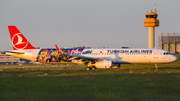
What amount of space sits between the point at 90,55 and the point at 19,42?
15.2m

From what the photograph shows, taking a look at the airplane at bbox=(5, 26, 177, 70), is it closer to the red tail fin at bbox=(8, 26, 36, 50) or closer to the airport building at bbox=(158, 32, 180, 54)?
the red tail fin at bbox=(8, 26, 36, 50)

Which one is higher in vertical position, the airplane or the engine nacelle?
the airplane

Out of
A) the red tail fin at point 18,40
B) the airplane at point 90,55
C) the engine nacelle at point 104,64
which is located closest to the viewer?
the engine nacelle at point 104,64

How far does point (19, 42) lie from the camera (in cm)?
5247

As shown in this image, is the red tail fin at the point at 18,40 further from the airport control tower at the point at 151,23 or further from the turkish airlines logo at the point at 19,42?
the airport control tower at the point at 151,23

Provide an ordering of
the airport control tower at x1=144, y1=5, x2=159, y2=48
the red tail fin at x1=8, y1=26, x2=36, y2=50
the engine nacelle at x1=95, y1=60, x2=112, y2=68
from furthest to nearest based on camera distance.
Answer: the airport control tower at x1=144, y1=5, x2=159, y2=48 < the red tail fin at x1=8, y1=26, x2=36, y2=50 < the engine nacelle at x1=95, y1=60, x2=112, y2=68

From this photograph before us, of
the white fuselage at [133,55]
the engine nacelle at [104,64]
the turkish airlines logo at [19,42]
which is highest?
the turkish airlines logo at [19,42]

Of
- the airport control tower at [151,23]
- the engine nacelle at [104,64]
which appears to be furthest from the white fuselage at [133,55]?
the airport control tower at [151,23]

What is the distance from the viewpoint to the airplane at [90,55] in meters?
44.7

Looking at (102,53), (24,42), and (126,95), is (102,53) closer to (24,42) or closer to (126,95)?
(24,42)

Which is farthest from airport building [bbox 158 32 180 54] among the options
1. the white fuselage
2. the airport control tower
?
the white fuselage

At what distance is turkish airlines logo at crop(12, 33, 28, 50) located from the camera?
52.3 m

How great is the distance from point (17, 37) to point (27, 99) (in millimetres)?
40695

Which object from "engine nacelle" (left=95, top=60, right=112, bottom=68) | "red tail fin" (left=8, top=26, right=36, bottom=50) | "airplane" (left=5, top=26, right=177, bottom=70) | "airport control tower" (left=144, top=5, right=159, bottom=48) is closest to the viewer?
"engine nacelle" (left=95, top=60, right=112, bottom=68)
